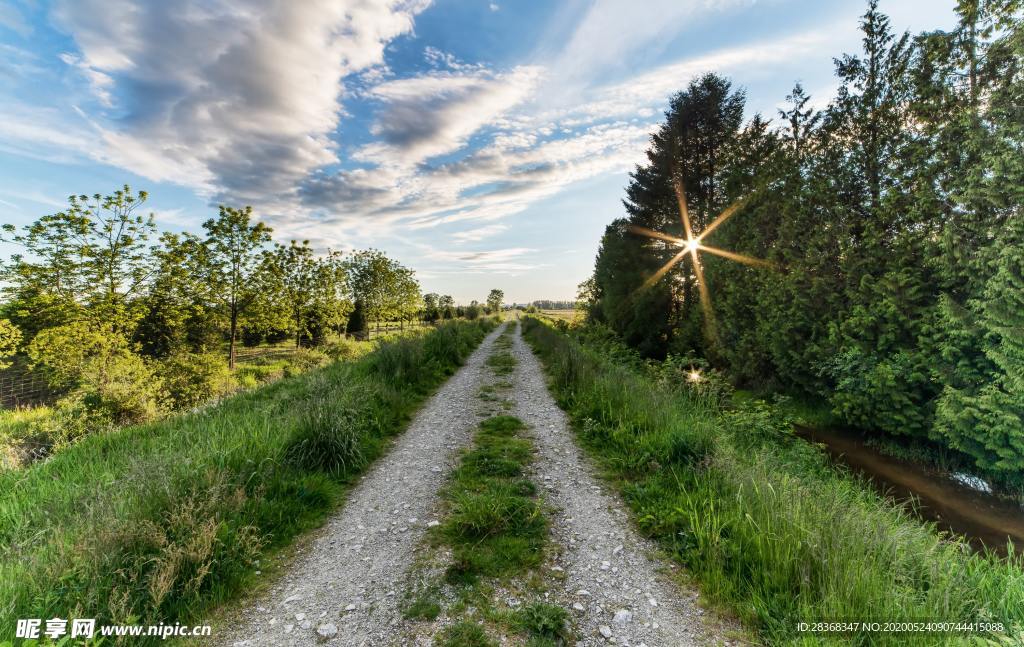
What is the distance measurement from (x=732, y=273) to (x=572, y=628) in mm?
14409

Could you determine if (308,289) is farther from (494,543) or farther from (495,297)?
(495,297)

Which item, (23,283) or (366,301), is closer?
(23,283)

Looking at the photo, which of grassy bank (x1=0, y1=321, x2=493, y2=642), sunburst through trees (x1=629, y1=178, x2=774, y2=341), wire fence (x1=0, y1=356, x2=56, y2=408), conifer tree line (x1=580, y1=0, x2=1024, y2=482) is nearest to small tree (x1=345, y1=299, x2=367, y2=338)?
wire fence (x1=0, y1=356, x2=56, y2=408)

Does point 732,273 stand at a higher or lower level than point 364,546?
higher

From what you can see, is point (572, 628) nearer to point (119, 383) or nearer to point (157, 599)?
point (157, 599)

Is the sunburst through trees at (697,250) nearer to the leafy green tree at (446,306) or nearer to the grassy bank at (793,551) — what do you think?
the grassy bank at (793,551)

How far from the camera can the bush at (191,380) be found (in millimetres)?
14711

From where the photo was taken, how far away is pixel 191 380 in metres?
15.4

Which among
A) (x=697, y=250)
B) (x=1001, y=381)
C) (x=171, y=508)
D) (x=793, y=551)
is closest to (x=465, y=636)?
(x=793, y=551)

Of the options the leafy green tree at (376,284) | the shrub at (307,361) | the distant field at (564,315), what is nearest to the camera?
the shrub at (307,361)

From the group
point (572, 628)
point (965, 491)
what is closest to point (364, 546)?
point (572, 628)

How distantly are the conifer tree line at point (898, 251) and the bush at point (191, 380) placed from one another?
20.9 meters

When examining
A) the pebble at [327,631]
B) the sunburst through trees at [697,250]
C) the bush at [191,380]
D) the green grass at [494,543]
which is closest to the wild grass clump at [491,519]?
the green grass at [494,543]

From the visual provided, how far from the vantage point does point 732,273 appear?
13852 mm
